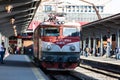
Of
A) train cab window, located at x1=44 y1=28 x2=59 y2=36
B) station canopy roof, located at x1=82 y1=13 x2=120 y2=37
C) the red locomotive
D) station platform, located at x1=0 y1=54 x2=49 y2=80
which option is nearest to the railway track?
the red locomotive

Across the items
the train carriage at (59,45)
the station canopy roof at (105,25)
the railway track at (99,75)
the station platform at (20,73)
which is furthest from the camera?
the station canopy roof at (105,25)

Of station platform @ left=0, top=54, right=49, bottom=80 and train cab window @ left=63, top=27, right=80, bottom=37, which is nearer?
station platform @ left=0, top=54, right=49, bottom=80

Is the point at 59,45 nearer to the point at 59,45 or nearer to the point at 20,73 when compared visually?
the point at 59,45

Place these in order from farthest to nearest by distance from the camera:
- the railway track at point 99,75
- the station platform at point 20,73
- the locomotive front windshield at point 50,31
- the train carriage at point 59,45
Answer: the locomotive front windshield at point 50,31
the train carriage at point 59,45
the railway track at point 99,75
the station platform at point 20,73

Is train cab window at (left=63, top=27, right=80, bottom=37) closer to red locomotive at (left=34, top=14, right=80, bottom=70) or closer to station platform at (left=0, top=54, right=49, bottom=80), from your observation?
red locomotive at (left=34, top=14, right=80, bottom=70)

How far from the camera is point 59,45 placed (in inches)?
957

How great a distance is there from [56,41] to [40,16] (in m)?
70.5

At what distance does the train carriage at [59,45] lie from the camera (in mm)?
24234

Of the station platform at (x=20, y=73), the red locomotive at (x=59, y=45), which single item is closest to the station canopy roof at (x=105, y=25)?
the red locomotive at (x=59, y=45)

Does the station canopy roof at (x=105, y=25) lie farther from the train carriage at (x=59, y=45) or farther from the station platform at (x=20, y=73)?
the station platform at (x=20, y=73)

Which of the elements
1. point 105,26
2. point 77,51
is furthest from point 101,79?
point 105,26

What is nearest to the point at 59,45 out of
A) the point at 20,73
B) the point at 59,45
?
the point at 59,45

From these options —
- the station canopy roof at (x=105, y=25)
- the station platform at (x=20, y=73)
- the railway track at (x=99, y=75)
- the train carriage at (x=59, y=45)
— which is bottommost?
the railway track at (x=99, y=75)

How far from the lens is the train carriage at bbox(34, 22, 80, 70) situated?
954 inches
